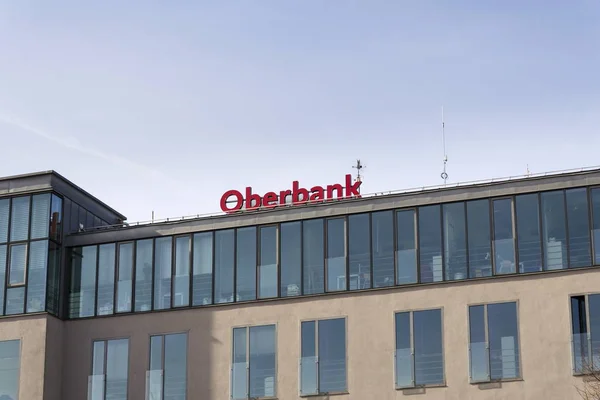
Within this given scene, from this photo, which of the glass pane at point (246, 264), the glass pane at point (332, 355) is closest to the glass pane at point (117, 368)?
the glass pane at point (246, 264)

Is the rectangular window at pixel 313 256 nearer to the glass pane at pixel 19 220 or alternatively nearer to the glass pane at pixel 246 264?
the glass pane at pixel 246 264

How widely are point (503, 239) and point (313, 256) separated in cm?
948

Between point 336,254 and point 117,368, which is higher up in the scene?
point 336,254

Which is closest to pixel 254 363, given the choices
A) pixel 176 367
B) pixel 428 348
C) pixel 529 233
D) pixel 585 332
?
pixel 176 367

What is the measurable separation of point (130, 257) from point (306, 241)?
9720 millimetres

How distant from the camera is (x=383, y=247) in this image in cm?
5912

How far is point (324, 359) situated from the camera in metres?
58.4

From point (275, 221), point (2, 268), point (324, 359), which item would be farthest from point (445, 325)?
point (2, 268)

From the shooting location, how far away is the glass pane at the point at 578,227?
55.3 m

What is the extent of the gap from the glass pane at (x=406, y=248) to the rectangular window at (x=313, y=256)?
390cm

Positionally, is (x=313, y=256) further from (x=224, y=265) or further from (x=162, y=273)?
(x=162, y=273)

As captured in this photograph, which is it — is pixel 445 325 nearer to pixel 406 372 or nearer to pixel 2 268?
pixel 406 372

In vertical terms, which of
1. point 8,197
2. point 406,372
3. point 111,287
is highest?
point 8,197

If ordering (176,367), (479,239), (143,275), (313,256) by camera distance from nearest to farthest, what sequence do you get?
(479,239) < (313,256) < (176,367) < (143,275)
